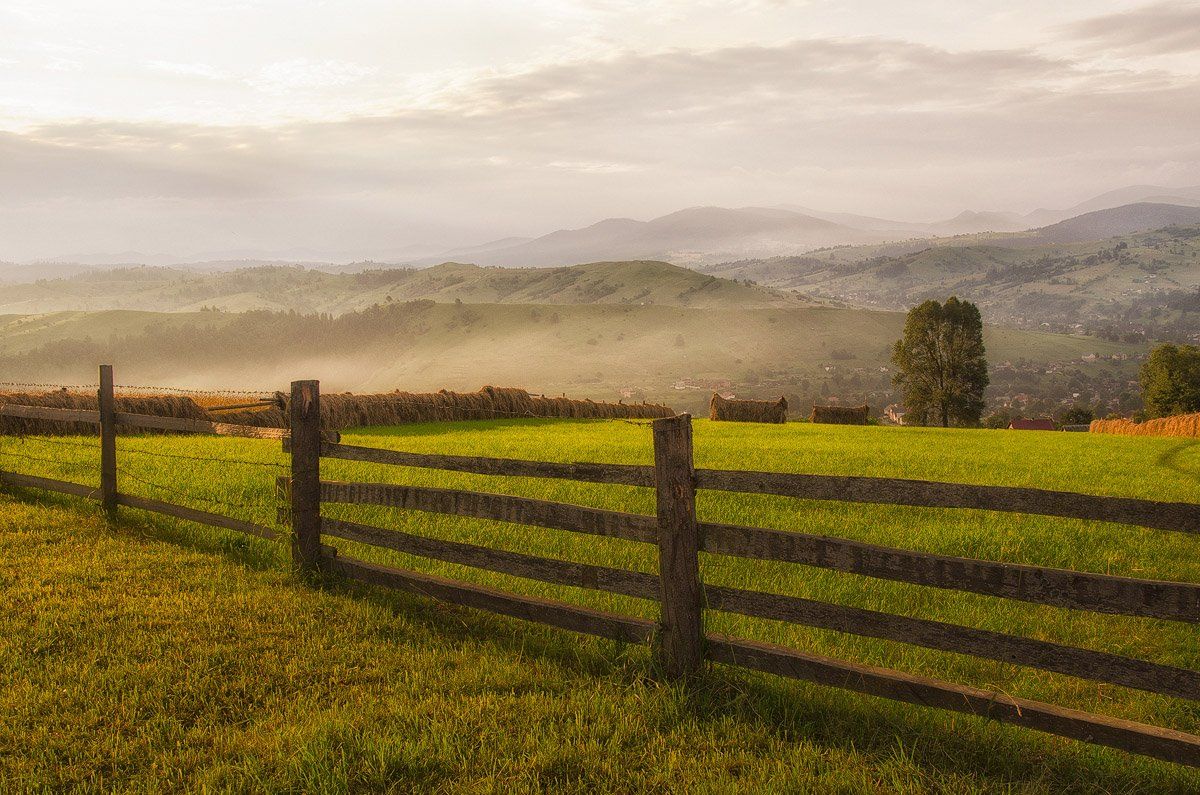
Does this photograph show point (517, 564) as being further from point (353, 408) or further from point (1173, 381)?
point (1173, 381)

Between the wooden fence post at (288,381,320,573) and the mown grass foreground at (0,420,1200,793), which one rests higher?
the wooden fence post at (288,381,320,573)

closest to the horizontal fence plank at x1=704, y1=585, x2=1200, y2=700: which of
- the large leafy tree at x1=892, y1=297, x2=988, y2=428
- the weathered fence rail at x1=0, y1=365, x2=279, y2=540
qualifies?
the weathered fence rail at x1=0, y1=365, x2=279, y2=540

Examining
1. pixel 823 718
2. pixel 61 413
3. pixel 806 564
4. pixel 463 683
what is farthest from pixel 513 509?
pixel 61 413

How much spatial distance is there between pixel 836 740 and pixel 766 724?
1.59ft

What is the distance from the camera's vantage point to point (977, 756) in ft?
16.8

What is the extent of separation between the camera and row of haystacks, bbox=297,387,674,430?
32844 mm

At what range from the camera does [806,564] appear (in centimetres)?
585

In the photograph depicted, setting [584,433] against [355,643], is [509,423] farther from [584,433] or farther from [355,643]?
[355,643]

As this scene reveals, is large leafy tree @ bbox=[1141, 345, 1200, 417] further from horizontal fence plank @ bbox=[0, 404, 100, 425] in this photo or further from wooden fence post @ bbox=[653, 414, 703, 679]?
horizontal fence plank @ bbox=[0, 404, 100, 425]

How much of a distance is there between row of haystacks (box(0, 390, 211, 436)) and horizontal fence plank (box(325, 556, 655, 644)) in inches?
671

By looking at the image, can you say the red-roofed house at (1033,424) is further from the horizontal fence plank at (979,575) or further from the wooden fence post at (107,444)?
the horizontal fence plank at (979,575)

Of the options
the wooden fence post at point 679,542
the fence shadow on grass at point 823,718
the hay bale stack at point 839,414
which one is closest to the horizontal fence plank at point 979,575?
the wooden fence post at point 679,542

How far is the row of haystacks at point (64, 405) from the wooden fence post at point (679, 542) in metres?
20.4

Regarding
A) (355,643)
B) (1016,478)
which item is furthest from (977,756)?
(1016,478)
